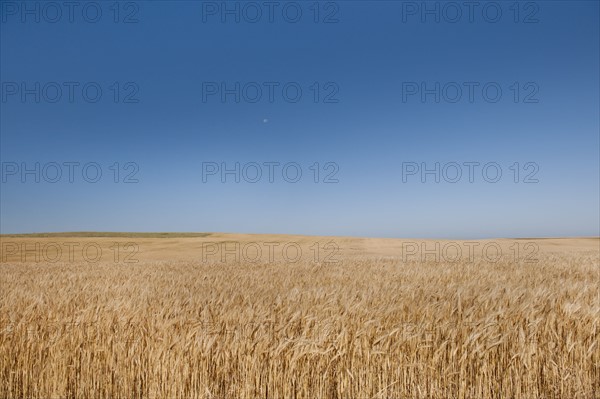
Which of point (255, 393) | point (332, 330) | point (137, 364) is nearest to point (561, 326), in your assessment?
point (332, 330)

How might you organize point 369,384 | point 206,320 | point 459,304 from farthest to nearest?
1. point 459,304
2. point 206,320
3. point 369,384

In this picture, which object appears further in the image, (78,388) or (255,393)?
(78,388)

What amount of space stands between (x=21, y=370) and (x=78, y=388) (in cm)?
90

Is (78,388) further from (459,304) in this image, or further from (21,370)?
(459,304)

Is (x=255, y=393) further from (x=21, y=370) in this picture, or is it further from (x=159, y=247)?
(x=159, y=247)

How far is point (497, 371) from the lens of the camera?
13.5 ft

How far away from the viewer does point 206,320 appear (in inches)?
179

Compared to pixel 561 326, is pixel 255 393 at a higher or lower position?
lower

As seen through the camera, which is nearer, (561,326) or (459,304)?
(561,326)

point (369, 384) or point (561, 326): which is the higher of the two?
point (561, 326)

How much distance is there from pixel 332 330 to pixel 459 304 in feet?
7.08

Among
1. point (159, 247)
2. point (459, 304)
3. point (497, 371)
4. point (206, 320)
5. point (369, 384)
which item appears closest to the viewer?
point (369, 384)

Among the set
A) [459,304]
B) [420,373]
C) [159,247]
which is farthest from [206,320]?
[159,247]

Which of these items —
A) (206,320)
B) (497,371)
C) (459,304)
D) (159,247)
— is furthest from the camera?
(159,247)
